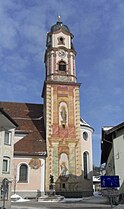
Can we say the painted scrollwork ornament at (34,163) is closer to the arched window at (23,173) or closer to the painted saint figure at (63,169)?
the arched window at (23,173)

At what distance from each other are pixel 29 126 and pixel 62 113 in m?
6.13

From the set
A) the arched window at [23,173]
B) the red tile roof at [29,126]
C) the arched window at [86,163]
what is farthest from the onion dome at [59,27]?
the arched window at [23,173]

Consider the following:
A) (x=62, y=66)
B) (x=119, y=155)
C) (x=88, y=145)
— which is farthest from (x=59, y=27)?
(x=119, y=155)

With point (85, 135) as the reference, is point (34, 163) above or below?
below

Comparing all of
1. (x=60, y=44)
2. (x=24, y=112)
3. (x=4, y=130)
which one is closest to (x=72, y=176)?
(x=24, y=112)

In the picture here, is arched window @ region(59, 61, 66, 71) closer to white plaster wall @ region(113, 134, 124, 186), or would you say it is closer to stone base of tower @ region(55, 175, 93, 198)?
stone base of tower @ region(55, 175, 93, 198)

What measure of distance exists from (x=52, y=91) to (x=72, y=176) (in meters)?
14.4

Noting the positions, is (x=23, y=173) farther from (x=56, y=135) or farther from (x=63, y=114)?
(x=63, y=114)

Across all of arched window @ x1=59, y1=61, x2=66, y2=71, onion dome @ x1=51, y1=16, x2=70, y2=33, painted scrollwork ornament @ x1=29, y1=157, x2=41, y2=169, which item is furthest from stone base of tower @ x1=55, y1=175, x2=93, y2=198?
onion dome @ x1=51, y1=16, x2=70, y2=33

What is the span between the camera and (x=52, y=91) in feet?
159

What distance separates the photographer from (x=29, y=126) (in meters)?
48.6

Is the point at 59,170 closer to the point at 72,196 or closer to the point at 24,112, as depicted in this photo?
the point at 72,196

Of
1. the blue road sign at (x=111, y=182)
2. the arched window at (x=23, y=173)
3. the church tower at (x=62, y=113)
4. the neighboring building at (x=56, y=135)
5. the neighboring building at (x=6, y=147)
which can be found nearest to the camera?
the blue road sign at (x=111, y=182)

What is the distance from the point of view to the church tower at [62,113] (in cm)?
4388
